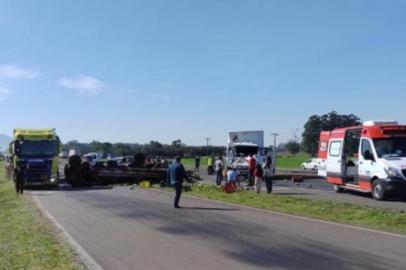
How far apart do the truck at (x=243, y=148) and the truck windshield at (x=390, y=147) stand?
1486 cm

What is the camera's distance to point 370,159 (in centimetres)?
2280

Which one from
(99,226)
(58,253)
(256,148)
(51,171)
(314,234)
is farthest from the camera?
(256,148)

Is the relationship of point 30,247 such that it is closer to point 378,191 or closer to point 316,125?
point 378,191

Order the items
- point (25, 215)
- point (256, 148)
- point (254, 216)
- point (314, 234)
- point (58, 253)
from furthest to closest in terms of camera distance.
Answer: point (256, 148)
point (25, 215)
point (254, 216)
point (314, 234)
point (58, 253)

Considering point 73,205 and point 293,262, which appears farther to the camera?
point 73,205

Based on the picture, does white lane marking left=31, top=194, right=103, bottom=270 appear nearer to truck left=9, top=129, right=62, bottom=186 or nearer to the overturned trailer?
truck left=9, top=129, right=62, bottom=186

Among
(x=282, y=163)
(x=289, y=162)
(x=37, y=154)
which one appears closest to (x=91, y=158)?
(x=37, y=154)

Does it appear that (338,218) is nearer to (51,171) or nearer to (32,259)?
(32,259)

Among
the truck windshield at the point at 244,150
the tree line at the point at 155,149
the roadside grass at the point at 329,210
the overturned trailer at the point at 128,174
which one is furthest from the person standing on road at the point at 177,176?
the tree line at the point at 155,149

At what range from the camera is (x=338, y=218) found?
51.8 feet

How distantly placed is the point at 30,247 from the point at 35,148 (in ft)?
74.7

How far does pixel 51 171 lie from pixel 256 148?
44.9 ft

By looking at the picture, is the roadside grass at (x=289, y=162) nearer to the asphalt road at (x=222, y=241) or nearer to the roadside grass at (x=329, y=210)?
the roadside grass at (x=329, y=210)

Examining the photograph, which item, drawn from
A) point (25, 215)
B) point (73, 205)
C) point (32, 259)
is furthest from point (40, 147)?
point (32, 259)
